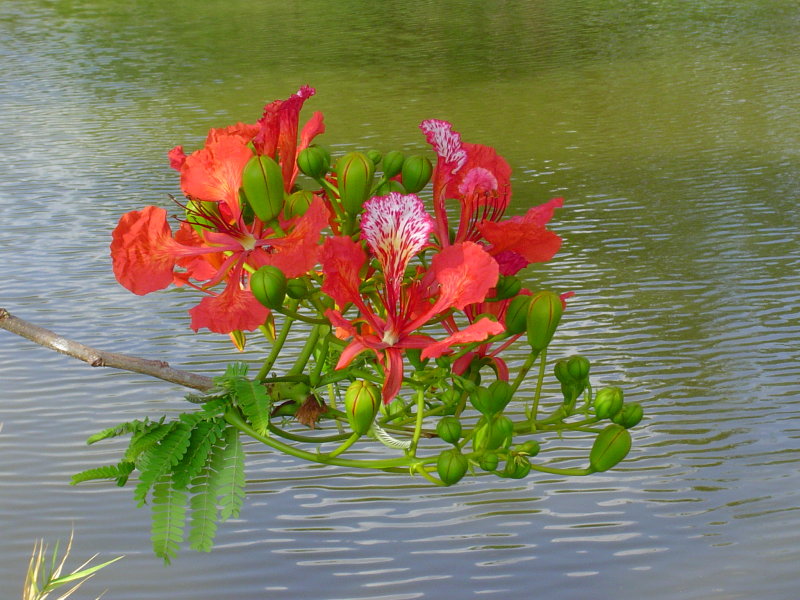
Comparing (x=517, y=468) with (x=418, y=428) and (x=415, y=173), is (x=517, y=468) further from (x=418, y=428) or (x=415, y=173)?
(x=415, y=173)

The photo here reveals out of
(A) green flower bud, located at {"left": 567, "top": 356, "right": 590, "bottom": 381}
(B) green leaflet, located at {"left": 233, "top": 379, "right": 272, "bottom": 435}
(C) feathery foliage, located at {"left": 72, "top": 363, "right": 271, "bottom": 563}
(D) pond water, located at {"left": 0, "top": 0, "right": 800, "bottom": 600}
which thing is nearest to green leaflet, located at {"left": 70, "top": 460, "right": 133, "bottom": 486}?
(C) feathery foliage, located at {"left": 72, "top": 363, "right": 271, "bottom": 563}

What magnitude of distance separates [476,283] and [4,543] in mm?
1842

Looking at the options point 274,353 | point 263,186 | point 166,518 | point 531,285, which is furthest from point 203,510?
point 531,285

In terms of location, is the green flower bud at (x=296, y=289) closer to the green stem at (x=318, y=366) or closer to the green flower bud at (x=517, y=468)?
the green stem at (x=318, y=366)

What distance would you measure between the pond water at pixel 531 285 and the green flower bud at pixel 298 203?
56.8 inches

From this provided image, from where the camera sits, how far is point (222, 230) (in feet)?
2.56

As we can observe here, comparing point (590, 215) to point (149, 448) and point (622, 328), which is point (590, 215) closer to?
point (622, 328)

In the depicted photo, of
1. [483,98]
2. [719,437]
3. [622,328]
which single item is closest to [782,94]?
[483,98]

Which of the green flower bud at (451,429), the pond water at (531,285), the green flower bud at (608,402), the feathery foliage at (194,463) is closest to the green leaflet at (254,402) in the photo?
the feathery foliage at (194,463)

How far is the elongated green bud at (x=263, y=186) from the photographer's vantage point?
0.70 meters

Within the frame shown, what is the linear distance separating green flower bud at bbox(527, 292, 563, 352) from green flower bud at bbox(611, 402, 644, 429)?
0.25 feet

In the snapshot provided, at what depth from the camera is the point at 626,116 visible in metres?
5.71

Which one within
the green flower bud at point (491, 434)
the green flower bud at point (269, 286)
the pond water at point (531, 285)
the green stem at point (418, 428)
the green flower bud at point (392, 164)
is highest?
the green flower bud at point (392, 164)

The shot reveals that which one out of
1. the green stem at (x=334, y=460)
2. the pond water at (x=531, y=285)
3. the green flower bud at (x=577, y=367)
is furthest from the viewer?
the pond water at (x=531, y=285)
